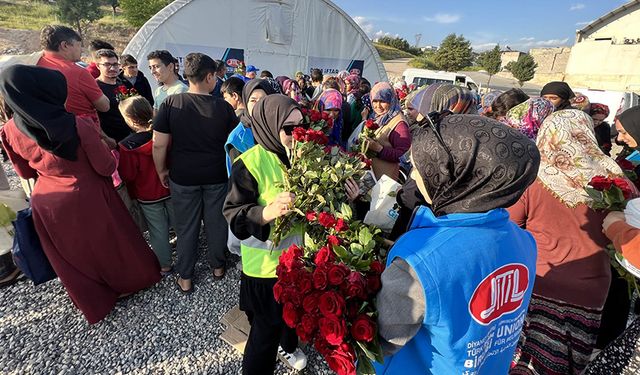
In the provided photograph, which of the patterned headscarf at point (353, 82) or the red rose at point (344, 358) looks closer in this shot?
the red rose at point (344, 358)

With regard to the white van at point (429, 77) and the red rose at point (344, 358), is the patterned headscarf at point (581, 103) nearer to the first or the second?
the red rose at point (344, 358)

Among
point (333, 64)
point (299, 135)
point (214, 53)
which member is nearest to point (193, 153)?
point (299, 135)

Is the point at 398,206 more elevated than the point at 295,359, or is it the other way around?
the point at 398,206

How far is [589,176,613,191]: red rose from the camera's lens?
1.68 metres

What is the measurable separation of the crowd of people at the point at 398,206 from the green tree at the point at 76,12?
40.2m

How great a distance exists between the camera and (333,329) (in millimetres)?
1053

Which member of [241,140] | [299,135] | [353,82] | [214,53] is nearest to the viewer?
[299,135]

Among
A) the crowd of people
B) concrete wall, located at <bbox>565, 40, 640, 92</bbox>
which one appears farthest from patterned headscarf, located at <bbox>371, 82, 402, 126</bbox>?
concrete wall, located at <bbox>565, 40, 640, 92</bbox>

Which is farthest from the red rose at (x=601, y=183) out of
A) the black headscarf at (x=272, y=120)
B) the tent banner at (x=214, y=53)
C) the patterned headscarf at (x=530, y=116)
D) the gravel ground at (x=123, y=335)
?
the tent banner at (x=214, y=53)

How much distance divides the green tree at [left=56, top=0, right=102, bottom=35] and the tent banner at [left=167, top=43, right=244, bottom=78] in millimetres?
32382

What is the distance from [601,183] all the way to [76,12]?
4548 cm

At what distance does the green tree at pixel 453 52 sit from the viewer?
35.9m

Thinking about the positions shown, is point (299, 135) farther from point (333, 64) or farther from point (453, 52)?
point (453, 52)

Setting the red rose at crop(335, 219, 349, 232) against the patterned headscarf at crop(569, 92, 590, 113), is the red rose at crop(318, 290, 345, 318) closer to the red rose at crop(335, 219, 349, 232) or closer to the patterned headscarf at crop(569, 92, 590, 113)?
the red rose at crop(335, 219, 349, 232)
